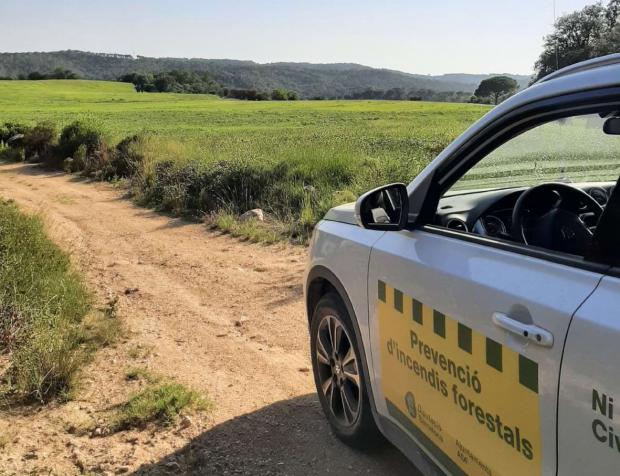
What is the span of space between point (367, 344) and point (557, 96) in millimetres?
1445

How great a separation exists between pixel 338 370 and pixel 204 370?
1717 millimetres

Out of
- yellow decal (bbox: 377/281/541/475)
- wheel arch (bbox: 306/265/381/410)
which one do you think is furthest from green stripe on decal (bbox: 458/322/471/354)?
wheel arch (bbox: 306/265/381/410)

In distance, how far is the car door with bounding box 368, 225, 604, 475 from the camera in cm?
172

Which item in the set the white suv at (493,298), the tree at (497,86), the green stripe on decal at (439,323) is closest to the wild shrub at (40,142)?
the tree at (497,86)

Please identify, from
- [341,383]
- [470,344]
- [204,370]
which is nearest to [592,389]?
[470,344]

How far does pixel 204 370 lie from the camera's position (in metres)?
4.80

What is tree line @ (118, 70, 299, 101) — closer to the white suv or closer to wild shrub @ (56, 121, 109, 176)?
wild shrub @ (56, 121, 109, 176)

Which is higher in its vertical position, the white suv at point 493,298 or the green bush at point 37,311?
the white suv at point 493,298

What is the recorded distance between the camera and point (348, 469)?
3326mm

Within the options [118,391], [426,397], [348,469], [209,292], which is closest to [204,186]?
[209,292]

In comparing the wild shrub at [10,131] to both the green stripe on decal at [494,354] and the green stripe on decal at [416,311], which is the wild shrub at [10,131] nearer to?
the green stripe on decal at [416,311]

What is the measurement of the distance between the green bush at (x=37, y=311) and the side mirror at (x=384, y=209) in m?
2.75

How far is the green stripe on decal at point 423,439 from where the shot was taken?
89.1 inches

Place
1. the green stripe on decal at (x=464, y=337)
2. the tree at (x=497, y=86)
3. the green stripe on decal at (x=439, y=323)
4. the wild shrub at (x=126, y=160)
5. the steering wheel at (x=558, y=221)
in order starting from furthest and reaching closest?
the wild shrub at (x=126, y=160)
the tree at (x=497, y=86)
the steering wheel at (x=558, y=221)
the green stripe on decal at (x=439, y=323)
the green stripe on decal at (x=464, y=337)
